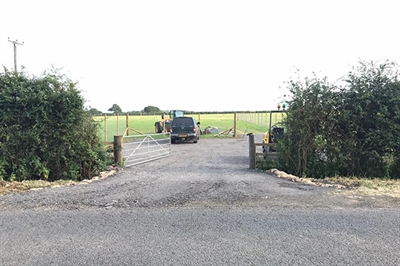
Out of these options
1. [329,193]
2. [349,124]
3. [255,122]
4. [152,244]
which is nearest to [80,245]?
[152,244]

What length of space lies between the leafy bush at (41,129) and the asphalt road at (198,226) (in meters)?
1.92

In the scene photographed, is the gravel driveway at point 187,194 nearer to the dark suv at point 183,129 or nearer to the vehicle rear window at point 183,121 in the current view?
the dark suv at point 183,129

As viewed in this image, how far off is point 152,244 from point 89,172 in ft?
20.7

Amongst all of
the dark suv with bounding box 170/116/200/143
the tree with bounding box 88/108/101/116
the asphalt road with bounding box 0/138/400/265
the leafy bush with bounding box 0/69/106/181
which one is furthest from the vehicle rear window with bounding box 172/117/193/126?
the asphalt road with bounding box 0/138/400/265

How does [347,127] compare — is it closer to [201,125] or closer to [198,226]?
[198,226]

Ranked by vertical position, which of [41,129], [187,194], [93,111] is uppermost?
[93,111]

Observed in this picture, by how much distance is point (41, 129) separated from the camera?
8.95 metres

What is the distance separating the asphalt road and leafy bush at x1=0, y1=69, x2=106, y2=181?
1.92m

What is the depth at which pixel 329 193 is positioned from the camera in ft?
23.1

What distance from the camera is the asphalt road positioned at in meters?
3.88

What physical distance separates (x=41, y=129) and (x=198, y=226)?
630 centimetres

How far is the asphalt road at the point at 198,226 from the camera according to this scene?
3880mm

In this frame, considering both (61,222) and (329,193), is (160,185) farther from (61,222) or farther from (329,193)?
(329,193)

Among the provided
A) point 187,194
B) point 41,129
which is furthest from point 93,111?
point 187,194
